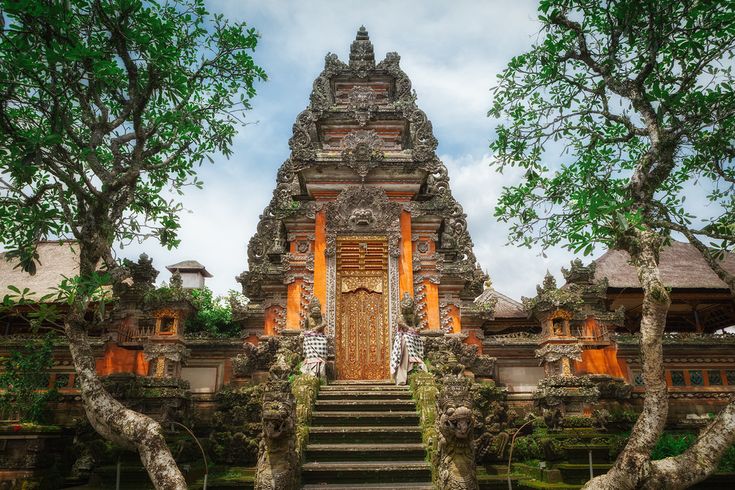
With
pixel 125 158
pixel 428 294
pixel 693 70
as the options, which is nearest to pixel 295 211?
pixel 428 294

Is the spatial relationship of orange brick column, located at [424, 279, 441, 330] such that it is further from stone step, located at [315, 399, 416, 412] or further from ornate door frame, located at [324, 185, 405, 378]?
stone step, located at [315, 399, 416, 412]

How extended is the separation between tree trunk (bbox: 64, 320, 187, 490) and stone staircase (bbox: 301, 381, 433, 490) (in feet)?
A: 5.71

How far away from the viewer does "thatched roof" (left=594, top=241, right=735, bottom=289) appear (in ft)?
50.0

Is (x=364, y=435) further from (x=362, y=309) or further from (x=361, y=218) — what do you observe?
(x=361, y=218)

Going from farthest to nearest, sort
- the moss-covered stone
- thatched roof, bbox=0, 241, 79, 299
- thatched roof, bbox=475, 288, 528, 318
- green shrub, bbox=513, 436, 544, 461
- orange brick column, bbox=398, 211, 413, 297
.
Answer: thatched roof, bbox=475, 288, 528, 318 < thatched roof, bbox=0, 241, 79, 299 < orange brick column, bbox=398, 211, 413, 297 < green shrub, bbox=513, 436, 544, 461 < the moss-covered stone

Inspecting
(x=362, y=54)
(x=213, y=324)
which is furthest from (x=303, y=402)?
(x=362, y=54)

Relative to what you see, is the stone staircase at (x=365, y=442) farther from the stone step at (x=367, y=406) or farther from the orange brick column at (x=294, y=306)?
the orange brick column at (x=294, y=306)

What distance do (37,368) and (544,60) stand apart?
33.2 ft

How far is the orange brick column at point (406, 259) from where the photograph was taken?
36.2ft

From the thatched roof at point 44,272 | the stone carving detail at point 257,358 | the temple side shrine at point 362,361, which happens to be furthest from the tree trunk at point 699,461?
the thatched roof at point 44,272

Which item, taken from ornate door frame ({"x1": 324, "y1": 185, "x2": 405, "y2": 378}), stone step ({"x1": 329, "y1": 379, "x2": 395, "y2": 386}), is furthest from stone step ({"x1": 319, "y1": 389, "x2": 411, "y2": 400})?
ornate door frame ({"x1": 324, "y1": 185, "x2": 405, "y2": 378})

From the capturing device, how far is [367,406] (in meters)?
8.22

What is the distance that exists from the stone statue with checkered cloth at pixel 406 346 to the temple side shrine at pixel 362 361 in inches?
1.4

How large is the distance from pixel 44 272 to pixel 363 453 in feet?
43.5
